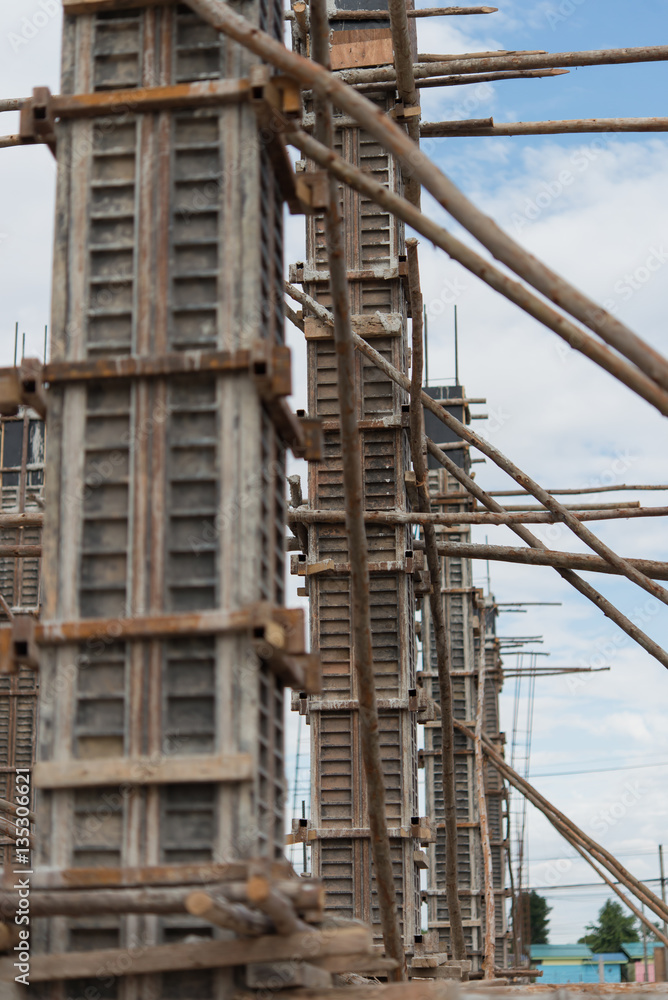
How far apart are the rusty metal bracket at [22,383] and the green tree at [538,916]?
67.6 m

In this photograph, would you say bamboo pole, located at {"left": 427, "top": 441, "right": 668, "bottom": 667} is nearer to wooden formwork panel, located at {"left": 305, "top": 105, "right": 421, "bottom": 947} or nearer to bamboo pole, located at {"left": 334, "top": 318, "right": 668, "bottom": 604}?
bamboo pole, located at {"left": 334, "top": 318, "right": 668, "bottom": 604}

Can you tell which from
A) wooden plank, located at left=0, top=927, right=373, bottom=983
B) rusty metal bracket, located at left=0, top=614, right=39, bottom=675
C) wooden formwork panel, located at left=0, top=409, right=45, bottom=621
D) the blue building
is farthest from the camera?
the blue building

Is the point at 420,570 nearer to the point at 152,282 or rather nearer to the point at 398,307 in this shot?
the point at 398,307

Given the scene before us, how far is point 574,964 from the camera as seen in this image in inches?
2781

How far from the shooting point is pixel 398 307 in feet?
48.0

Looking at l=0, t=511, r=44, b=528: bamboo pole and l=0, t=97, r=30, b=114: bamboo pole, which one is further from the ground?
l=0, t=97, r=30, b=114: bamboo pole

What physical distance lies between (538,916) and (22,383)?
69491 millimetres

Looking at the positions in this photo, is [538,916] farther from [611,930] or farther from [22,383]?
[22,383]

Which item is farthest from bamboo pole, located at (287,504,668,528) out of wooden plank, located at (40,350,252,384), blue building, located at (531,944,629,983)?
blue building, located at (531,944,629,983)

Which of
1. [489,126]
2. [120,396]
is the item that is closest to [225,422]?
[120,396]

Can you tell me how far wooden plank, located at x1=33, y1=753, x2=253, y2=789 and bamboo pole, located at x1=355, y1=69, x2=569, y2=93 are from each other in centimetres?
896

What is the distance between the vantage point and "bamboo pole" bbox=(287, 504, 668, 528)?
11.2 metres

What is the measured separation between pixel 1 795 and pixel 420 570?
13092mm

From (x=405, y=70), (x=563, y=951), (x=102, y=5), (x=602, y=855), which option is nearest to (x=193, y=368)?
(x=102, y=5)
